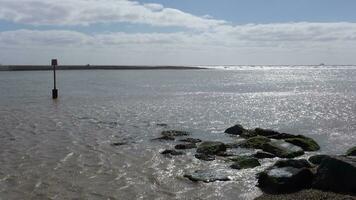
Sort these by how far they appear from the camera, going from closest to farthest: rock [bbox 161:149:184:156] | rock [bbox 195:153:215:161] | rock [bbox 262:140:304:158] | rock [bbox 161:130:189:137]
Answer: rock [bbox 195:153:215:161] < rock [bbox 262:140:304:158] < rock [bbox 161:149:184:156] < rock [bbox 161:130:189:137]

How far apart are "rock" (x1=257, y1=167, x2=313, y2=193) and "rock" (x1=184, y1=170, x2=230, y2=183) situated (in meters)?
1.40

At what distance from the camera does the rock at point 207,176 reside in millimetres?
14109

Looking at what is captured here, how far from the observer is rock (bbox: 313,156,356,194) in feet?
38.5

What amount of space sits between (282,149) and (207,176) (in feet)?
16.3

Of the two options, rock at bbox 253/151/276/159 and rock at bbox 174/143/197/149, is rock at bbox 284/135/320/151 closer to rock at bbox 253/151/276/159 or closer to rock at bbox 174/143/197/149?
rock at bbox 253/151/276/159

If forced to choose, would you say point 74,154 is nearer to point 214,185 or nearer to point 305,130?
point 214,185

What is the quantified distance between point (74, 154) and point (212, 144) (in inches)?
214

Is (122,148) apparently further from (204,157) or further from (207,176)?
(207,176)

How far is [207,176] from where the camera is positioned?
14.4 metres

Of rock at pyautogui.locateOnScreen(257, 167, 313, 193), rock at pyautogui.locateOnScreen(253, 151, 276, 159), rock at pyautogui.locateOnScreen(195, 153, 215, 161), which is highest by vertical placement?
rock at pyautogui.locateOnScreen(257, 167, 313, 193)

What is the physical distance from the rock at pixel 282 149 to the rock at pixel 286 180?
4.60m

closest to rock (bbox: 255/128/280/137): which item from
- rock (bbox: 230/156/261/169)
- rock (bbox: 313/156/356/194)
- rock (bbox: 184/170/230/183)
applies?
rock (bbox: 230/156/261/169)

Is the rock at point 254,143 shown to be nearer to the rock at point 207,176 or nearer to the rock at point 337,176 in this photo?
the rock at point 207,176

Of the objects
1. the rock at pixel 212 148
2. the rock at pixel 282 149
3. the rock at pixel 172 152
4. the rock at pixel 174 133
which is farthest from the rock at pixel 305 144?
the rock at pixel 174 133
